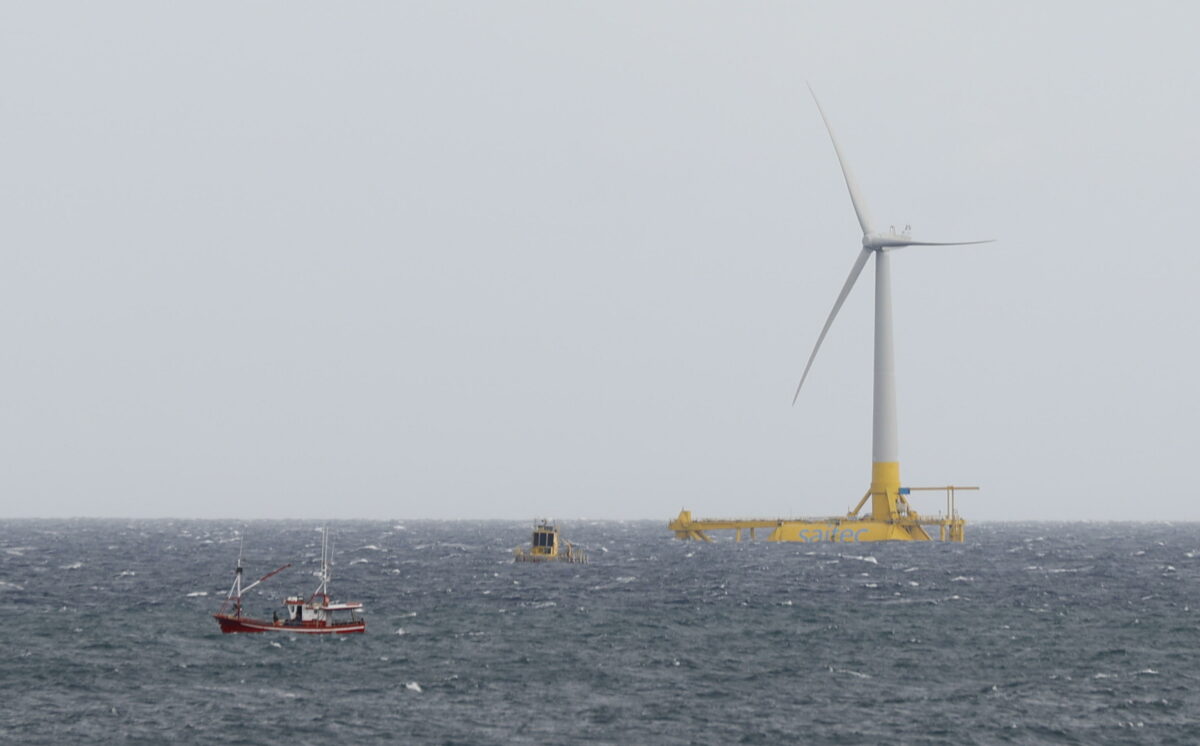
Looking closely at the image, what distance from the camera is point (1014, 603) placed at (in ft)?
326

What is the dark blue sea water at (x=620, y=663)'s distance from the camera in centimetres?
5288

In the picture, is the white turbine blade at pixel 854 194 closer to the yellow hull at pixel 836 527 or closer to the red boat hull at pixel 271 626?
the yellow hull at pixel 836 527

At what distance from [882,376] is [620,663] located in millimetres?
109227

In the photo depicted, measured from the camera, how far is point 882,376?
558ft

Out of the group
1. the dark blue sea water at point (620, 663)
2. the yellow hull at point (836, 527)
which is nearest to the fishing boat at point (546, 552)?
the dark blue sea water at point (620, 663)

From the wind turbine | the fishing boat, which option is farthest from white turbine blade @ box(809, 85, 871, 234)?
the fishing boat

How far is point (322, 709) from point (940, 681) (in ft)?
99.5

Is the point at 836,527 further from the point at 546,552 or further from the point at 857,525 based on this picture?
the point at 546,552

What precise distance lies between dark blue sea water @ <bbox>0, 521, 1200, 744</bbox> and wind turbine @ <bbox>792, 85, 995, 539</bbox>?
48.5 meters

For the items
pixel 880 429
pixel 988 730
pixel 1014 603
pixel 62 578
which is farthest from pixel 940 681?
pixel 880 429

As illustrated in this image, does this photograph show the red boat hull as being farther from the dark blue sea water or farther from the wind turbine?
the wind turbine

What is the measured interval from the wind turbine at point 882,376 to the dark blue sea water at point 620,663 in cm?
4852

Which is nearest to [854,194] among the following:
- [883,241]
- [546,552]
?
[883,241]

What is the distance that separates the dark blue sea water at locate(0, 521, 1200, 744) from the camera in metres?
52.9
